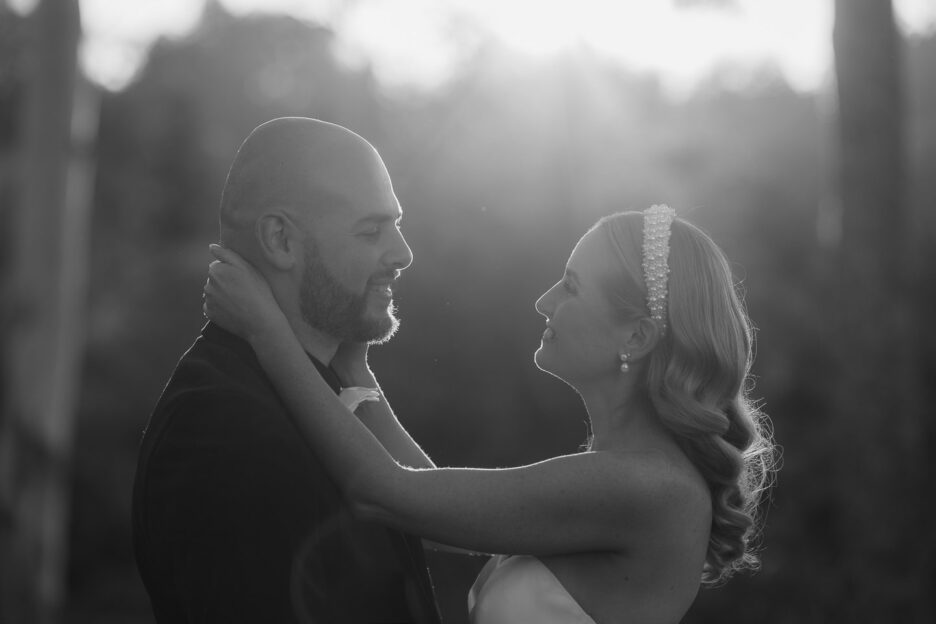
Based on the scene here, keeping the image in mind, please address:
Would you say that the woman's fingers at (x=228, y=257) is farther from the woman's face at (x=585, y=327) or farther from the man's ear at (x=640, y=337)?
the man's ear at (x=640, y=337)

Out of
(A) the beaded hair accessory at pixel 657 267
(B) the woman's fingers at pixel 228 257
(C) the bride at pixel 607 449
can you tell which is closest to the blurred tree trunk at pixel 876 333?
(C) the bride at pixel 607 449

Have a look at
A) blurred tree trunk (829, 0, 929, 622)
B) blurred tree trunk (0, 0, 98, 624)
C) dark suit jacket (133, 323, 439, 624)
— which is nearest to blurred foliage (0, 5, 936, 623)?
blurred tree trunk (829, 0, 929, 622)

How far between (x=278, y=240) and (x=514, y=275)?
1341 centimetres

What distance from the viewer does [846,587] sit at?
8.99 m

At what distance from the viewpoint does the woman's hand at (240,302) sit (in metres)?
3.11

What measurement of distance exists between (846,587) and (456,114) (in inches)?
452

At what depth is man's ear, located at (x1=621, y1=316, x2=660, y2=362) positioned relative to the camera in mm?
3336

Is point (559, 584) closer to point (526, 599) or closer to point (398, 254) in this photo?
point (526, 599)

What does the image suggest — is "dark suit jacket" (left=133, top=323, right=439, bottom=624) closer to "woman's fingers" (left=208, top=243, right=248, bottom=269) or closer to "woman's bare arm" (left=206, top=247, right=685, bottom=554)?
"woman's bare arm" (left=206, top=247, right=685, bottom=554)

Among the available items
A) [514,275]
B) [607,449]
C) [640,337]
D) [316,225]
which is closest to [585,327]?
[640,337]

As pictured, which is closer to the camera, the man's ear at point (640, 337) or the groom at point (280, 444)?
the groom at point (280, 444)

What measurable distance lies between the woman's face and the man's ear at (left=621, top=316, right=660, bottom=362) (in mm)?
21

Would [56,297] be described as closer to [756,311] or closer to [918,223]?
[756,311]

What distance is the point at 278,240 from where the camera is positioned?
325 centimetres
